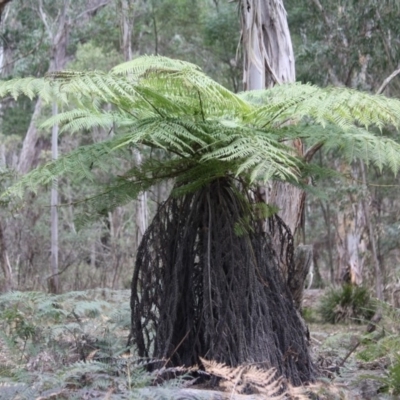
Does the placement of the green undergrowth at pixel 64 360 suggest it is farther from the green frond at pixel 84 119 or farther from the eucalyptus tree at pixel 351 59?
the eucalyptus tree at pixel 351 59

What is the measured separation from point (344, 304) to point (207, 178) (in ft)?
31.8

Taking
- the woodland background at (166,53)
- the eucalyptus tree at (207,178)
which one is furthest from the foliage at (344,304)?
the eucalyptus tree at (207,178)

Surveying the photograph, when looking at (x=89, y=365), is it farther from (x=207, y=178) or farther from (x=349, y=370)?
(x=349, y=370)

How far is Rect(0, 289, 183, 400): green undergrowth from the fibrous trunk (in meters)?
0.32

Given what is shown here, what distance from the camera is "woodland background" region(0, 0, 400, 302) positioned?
14617mm

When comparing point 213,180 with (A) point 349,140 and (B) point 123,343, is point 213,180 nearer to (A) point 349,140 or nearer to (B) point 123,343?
(A) point 349,140

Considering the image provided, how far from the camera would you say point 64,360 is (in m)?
4.29

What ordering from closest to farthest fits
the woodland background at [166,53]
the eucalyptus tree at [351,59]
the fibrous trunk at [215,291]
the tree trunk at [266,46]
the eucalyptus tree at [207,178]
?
the eucalyptus tree at [207,178]
the fibrous trunk at [215,291]
the tree trunk at [266,46]
the eucalyptus tree at [351,59]
the woodland background at [166,53]

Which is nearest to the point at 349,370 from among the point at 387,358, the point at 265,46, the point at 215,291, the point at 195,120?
the point at 387,358

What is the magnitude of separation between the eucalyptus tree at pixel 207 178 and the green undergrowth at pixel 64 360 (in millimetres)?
341

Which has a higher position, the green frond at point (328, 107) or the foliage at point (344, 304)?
the green frond at point (328, 107)

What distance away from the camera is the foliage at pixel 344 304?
42.1 feet

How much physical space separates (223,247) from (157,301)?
1.77ft

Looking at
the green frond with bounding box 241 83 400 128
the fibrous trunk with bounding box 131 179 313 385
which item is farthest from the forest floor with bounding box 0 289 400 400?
the green frond with bounding box 241 83 400 128
